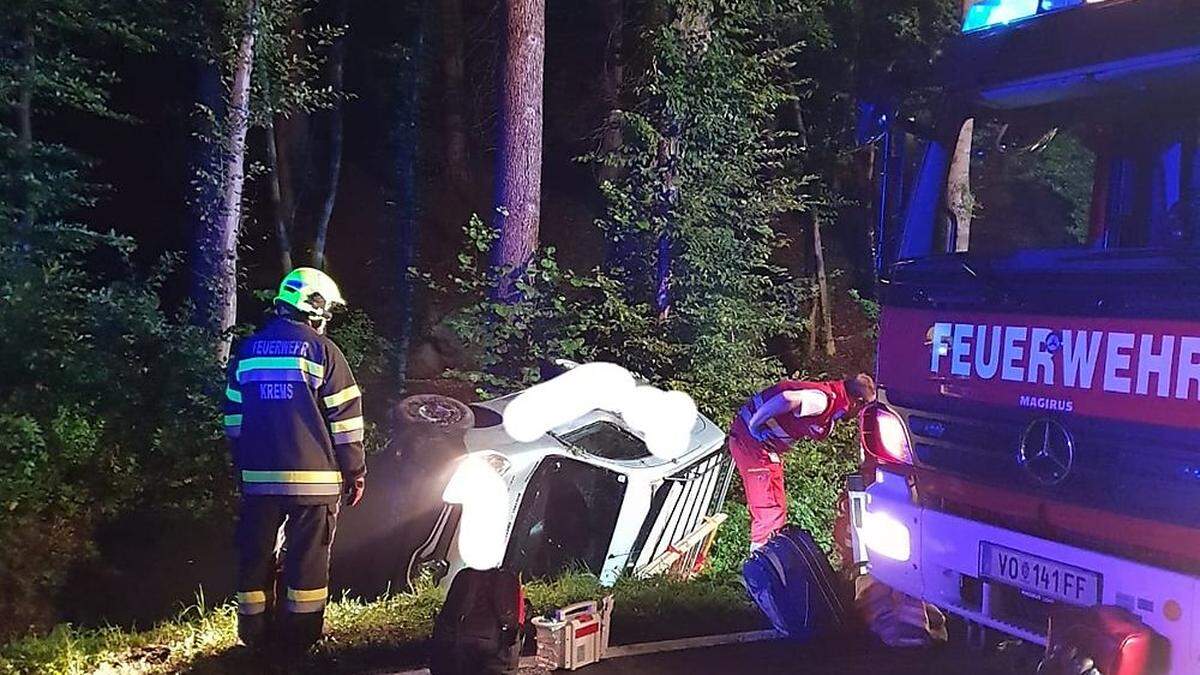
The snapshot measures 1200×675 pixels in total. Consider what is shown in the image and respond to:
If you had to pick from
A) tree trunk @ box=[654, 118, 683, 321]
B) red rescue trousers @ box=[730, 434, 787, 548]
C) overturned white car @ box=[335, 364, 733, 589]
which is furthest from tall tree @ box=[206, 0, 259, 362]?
red rescue trousers @ box=[730, 434, 787, 548]

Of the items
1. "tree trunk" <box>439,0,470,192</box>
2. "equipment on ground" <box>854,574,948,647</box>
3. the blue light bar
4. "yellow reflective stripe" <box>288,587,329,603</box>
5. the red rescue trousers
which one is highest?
"tree trunk" <box>439,0,470,192</box>

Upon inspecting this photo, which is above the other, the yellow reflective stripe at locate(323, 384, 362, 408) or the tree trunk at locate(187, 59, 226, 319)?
the tree trunk at locate(187, 59, 226, 319)

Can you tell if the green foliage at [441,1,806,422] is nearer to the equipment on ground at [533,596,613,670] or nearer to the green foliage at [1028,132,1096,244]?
the equipment on ground at [533,596,613,670]

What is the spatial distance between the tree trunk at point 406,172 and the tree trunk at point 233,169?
2988 millimetres

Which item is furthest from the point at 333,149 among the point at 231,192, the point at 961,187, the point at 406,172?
the point at 961,187

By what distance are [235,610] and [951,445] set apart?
11.3 feet

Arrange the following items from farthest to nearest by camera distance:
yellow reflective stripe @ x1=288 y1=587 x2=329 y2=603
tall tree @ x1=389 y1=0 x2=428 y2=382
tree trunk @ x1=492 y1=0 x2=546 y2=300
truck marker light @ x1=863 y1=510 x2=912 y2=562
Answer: tall tree @ x1=389 y1=0 x2=428 y2=382 → tree trunk @ x1=492 y1=0 x2=546 y2=300 → yellow reflective stripe @ x1=288 y1=587 x2=329 y2=603 → truck marker light @ x1=863 y1=510 x2=912 y2=562

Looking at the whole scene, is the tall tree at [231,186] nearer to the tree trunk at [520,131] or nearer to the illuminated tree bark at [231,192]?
the illuminated tree bark at [231,192]

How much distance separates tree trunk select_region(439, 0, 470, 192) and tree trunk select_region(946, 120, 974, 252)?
10.4m

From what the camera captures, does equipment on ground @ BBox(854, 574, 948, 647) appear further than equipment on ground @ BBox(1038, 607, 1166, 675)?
Yes

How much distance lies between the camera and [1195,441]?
3232mm

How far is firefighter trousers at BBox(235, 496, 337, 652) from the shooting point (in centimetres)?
441

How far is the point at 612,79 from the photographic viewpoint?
907cm

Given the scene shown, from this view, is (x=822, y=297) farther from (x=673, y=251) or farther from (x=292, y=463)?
(x=292, y=463)
